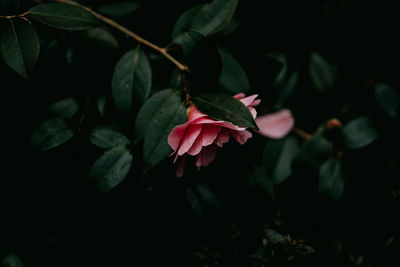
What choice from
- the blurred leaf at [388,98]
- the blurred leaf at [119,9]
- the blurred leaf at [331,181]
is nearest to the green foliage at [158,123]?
the blurred leaf at [119,9]

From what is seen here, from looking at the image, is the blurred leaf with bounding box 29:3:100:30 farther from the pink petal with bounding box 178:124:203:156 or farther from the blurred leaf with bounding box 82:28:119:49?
the pink petal with bounding box 178:124:203:156

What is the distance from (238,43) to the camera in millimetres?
921

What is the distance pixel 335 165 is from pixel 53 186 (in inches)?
33.9

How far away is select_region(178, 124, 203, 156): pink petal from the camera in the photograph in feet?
1.92

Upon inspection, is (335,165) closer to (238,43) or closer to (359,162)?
(359,162)

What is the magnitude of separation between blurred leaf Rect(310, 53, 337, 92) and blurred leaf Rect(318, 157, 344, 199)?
0.30 meters

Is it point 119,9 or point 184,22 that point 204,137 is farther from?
point 119,9

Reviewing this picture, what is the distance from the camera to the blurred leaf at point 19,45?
2.15 ft

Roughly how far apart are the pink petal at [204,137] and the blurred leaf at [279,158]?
0.46 metres

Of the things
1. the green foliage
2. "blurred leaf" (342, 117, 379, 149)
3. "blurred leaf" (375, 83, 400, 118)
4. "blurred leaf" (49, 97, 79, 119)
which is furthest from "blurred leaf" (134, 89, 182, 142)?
"blurred leaf" (375, 83, 400, 118)

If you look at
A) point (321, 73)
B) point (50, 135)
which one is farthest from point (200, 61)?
point (321, 73)

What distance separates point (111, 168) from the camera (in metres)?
0.77

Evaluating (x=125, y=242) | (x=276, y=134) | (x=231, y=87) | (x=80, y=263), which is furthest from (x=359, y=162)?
(x=80, y=263)

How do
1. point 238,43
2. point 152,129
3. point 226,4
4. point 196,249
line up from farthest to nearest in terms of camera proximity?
point 196,249, point 238,43, point 226,4, point 152,129
